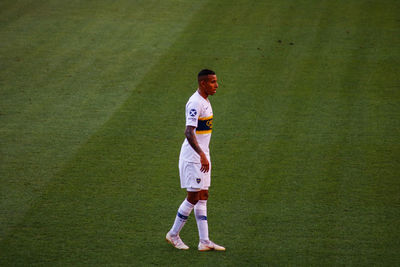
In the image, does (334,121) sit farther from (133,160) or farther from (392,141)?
(133,160)

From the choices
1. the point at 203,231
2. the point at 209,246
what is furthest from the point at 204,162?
the point at 209,246

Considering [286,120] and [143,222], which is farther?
[286,120]

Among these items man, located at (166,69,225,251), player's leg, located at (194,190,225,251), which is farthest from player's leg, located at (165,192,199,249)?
player's leg, located at (194,190,225,251)

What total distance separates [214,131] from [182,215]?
3183 millimetres

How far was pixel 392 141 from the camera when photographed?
8281 millimetres

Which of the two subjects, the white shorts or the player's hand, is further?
the white shorts

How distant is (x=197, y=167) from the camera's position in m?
5.64

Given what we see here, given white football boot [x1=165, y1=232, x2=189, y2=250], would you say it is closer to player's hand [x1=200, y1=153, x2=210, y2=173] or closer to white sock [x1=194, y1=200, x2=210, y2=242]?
white sock [x1=194, y1=200, x2=210, y2=242]

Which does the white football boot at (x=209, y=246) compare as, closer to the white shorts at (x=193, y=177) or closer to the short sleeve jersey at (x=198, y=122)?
the white shorts at (x=193, y=177)

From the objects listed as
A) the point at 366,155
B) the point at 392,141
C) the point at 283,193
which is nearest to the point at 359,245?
the point at 283,193

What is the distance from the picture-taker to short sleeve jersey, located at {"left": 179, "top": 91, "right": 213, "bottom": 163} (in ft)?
18.3

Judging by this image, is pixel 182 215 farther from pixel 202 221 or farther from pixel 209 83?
pixel 209 83

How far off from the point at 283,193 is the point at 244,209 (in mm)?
681

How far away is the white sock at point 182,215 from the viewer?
5.70 metres
